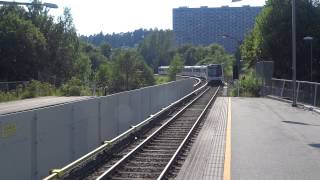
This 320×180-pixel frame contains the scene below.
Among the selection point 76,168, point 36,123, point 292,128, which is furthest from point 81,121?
point 292,128

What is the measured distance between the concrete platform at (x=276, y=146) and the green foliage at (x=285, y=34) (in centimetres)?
2866

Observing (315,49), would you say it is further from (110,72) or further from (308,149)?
(110,72)

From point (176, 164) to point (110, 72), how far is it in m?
83.7

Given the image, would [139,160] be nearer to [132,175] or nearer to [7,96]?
[132,175]

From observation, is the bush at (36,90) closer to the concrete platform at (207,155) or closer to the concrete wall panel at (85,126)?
the concrete platform at (207,155)

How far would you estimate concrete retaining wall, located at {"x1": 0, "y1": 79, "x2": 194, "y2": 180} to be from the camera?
32.1ft

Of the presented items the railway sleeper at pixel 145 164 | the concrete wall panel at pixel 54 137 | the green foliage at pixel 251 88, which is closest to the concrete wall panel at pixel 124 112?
the railway sleeper at pixel 145 164

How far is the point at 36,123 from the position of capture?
430 inches

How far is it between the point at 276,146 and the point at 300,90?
16949mm

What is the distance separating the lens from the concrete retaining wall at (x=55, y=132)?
32.1 feet

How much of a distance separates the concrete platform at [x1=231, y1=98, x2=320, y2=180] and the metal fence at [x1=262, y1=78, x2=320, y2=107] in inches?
102

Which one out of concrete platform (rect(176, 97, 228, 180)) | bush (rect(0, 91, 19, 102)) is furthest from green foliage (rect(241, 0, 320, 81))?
concrete platform (rect(176, 97, 228, 180))

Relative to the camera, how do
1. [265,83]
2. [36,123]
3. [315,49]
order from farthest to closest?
[315,49] → [265,83] → [36,123]

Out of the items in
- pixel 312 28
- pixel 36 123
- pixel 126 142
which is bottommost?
pixel 126 142
